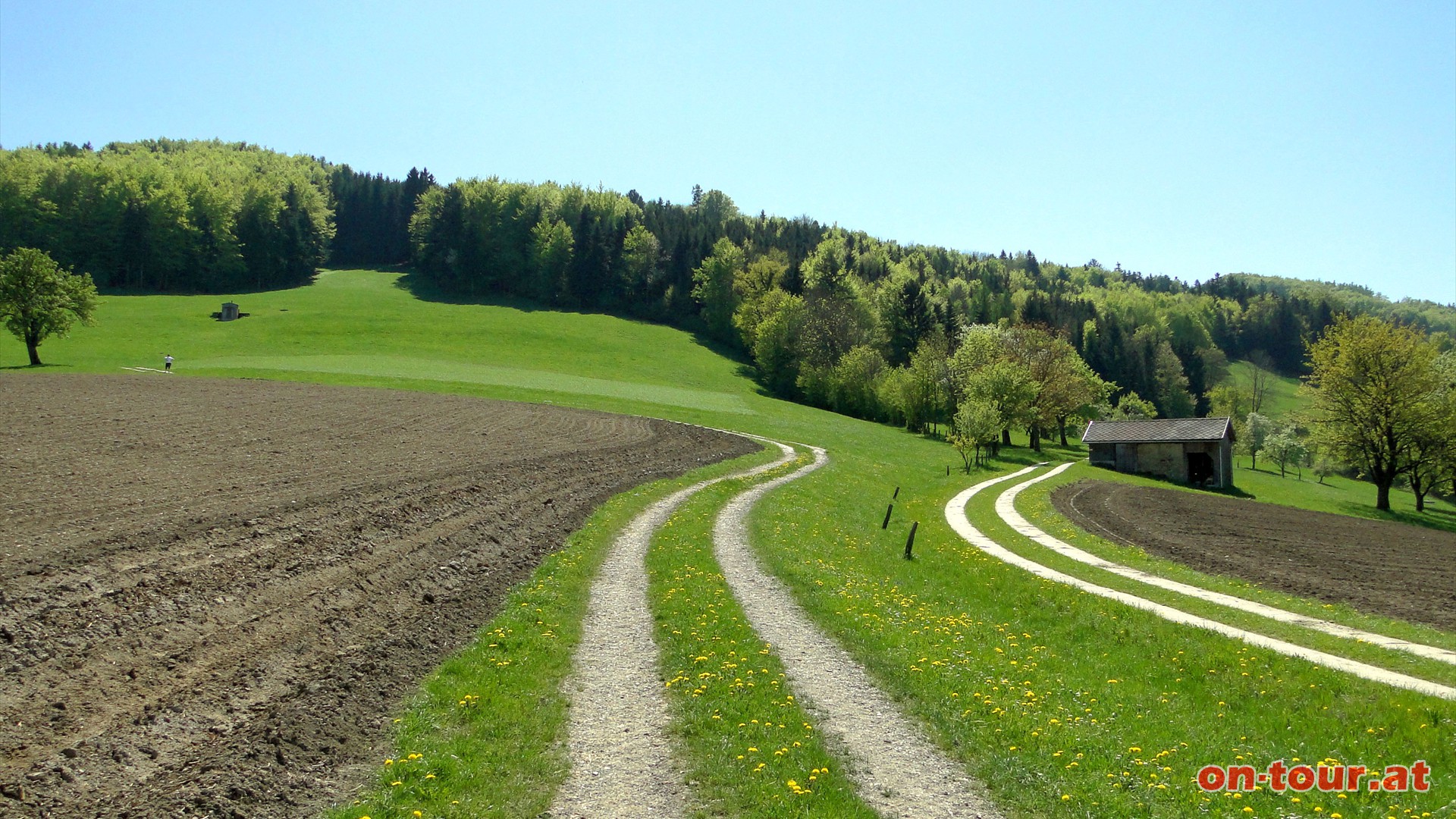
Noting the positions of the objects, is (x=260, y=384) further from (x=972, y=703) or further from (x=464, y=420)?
(x=972, y=703)

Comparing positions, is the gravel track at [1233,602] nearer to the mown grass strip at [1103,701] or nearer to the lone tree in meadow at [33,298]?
the mown grass strip at [1103,701]

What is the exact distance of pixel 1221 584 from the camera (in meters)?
22.5

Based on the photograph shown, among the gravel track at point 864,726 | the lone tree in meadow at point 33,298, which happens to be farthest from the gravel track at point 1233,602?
the lone tree in meadow at point 33,298

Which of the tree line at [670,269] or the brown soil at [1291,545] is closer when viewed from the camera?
the brown soil at [1291,545]

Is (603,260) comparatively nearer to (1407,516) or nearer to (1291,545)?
(1407,516)

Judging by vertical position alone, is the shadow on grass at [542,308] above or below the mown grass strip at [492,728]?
above

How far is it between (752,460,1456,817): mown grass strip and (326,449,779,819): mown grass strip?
5.60 metres

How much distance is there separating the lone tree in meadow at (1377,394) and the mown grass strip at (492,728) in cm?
6523

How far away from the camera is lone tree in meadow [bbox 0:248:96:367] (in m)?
64.2

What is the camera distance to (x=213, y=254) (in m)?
116

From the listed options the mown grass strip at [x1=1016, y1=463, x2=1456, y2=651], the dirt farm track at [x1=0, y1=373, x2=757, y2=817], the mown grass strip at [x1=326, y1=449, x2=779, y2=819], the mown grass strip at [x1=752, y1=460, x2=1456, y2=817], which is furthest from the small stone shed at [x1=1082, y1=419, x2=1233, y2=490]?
the mown grass strip at [x1=326, y1=449, x2=779, y2=819]

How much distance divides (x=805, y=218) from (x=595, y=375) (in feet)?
320

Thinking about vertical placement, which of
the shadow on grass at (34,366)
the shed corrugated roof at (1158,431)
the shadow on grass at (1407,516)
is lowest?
the shadow on grass at (34,366)

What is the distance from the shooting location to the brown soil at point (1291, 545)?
71.5 feet
